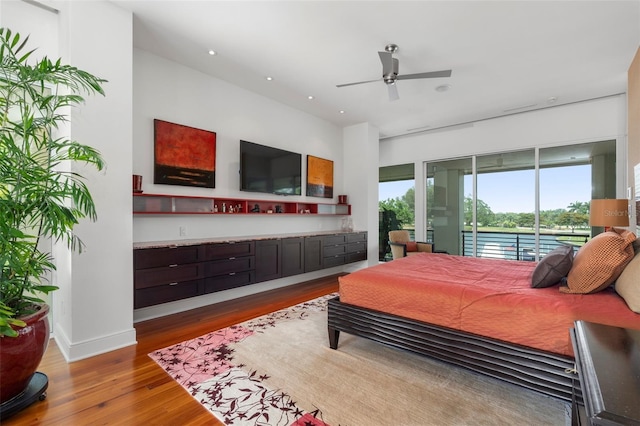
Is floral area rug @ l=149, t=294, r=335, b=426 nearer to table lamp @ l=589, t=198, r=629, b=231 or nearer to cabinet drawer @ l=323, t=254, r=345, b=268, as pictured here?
cabinet drawer @ l=323, t=254, r=345, b=268

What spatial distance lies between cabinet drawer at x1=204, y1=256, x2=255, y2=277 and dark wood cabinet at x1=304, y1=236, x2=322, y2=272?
1.03 meters

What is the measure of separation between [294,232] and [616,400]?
4661 mm

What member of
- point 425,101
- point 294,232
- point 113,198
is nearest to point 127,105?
point 113,198

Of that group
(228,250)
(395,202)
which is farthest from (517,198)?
(228,250)

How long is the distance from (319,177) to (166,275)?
3338 mm

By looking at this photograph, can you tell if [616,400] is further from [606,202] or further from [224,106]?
[224,106]

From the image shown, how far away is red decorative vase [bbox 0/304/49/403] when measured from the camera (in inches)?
67.6

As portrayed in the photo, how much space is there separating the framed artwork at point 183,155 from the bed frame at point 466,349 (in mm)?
2452

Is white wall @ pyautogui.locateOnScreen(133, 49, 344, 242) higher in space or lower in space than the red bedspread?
higher

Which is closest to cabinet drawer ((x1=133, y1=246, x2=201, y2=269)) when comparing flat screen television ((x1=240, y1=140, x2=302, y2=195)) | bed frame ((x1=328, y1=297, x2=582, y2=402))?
flat screen television ((x1=240, y1=140, x2=302, y2=195))

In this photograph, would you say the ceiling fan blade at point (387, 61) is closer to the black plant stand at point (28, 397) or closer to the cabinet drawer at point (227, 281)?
the cabinet drawer at point (227, 281)

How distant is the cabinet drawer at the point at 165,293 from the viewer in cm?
294

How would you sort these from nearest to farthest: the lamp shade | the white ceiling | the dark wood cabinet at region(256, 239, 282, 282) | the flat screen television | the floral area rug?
the floral area rug, the white ceiling, the lamp shade, the dark wood cabinet at region(256, 239, 282, 282), the flat screen television

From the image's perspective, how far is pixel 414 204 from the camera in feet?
22.0
